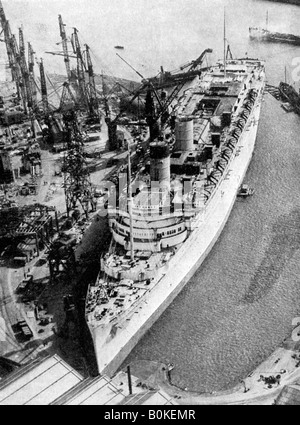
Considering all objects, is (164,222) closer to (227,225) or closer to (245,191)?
(227,225)

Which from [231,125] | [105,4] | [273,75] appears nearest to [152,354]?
[231,125]

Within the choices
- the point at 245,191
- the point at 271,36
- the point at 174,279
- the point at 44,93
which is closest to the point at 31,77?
the point at 44,93

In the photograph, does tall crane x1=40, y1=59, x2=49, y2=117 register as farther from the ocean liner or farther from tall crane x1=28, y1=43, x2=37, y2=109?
the ocean liner

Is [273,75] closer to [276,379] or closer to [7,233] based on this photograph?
[7,233]

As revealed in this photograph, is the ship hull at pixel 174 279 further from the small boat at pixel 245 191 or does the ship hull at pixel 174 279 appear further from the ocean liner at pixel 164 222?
the small boat at pixel 245 191

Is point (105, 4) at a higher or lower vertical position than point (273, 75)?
higher

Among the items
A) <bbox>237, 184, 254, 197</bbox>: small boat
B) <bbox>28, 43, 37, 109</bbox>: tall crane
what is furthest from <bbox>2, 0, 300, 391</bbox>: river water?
<bbox>28, 43, 37, 109</bbox>: tall crane
